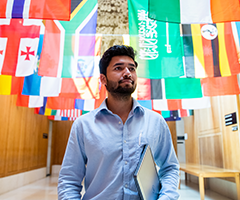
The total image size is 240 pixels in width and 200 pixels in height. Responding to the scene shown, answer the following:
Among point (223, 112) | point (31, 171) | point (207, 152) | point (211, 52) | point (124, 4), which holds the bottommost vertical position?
point (31, 171)

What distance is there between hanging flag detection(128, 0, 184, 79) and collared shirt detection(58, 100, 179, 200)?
8.72ft

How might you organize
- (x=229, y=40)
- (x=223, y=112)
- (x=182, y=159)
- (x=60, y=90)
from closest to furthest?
(x=229, y=40) → (x=60, y=90) → (x=223, y=112) → (x=182, y=159)

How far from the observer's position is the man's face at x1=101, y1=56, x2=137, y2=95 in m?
1.23

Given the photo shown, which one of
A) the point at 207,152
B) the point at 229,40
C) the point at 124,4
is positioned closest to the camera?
the point at 229,40

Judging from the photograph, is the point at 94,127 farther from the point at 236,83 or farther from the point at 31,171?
the point at 31,171

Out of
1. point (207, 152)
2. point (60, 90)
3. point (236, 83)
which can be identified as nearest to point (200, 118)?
point (207, 152)

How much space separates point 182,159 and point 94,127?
9164 mm

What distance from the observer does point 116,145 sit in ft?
3.63

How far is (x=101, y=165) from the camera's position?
1.08 meters

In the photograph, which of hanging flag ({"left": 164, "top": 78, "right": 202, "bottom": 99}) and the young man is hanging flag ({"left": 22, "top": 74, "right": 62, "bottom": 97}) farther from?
the young man

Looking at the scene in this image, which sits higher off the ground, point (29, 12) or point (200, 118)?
point (29, 12)

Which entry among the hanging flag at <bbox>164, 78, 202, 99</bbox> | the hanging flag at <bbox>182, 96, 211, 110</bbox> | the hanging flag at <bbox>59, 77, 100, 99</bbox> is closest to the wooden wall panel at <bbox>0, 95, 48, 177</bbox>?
the hanging flag at <bbox>59, 77, 100, 99</bbox>

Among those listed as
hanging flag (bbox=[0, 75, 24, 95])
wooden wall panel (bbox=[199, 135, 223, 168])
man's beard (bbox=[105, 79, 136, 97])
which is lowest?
wooden wall panel (bbox=[199, 135, 223, 168])

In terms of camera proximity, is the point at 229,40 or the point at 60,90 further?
the point at 60,90
